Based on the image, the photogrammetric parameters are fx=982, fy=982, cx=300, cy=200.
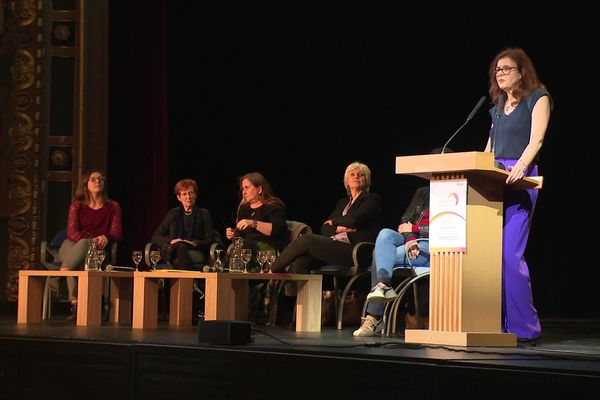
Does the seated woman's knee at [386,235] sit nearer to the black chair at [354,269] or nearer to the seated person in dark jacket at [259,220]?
the black chair at [354,269]

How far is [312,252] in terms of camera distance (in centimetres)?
561

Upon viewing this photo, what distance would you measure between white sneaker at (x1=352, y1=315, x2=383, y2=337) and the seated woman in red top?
2131mm

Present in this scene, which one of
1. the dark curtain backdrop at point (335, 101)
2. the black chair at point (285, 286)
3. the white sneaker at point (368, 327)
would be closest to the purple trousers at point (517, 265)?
the white sneaker at point (368, 327)

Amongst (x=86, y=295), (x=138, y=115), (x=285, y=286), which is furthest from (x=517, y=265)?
(x=138, y=115)

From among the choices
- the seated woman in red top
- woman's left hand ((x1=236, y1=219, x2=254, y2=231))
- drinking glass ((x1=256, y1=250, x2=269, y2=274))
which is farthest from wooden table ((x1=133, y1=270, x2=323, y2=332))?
the seated woman in red top

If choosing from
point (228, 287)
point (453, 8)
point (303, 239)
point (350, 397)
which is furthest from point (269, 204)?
point (350, 397)

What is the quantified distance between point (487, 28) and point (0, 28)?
3.57 metres

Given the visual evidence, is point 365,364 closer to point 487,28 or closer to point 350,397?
point 350,397

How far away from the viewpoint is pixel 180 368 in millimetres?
3729

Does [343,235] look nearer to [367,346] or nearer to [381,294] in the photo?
[381,294]

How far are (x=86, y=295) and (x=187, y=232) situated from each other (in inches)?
43.0

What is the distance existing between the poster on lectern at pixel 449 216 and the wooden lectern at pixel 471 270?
0.06 feet

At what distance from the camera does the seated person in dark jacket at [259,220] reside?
19.4 feet

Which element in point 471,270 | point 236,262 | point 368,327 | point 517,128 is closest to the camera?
point 471,270
